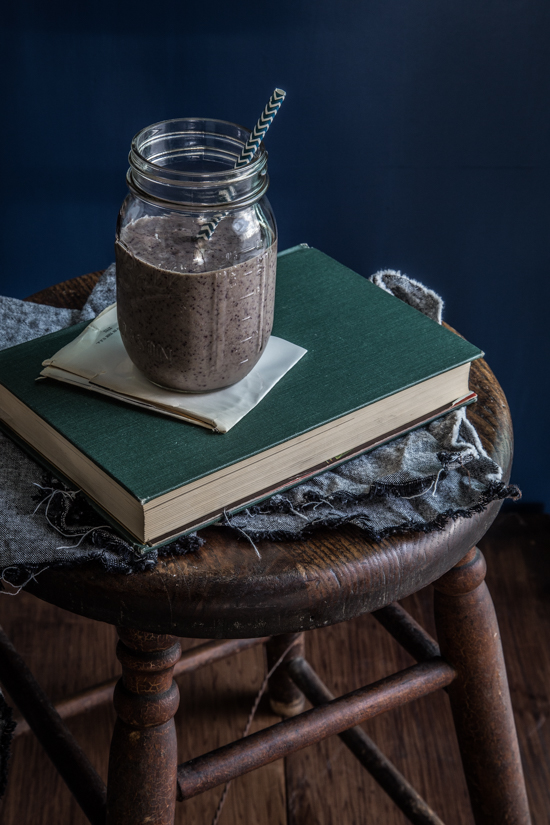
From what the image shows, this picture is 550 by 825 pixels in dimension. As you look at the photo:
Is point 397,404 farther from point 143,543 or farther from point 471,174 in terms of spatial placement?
point 471,174

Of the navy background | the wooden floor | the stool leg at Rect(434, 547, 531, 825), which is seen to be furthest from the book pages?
the wooden floor

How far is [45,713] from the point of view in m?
0.75

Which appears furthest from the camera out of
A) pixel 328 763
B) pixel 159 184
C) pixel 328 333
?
pixel 328 763

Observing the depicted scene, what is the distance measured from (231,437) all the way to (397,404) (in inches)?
4.9

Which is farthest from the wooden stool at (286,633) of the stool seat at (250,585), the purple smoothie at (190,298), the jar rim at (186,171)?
the jar rim at (186,171)

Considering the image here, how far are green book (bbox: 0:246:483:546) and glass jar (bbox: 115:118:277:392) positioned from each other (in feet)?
0.13

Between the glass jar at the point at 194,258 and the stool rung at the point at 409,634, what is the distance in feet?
1.25

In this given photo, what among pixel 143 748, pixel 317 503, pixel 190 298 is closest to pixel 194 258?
pixel 190 298

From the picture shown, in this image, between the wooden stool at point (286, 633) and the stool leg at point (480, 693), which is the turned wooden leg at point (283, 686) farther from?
the stool leg at point (480, 693)

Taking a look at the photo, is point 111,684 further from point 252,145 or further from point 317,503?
point 252,145

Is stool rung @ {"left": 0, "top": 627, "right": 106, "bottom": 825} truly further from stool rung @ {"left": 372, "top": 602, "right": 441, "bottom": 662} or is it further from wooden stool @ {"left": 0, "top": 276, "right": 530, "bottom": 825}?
stool rung @ {"left": 372, "top": 602, "right": 441, "bottom": 662}

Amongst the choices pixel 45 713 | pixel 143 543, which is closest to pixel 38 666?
pixel 45 713

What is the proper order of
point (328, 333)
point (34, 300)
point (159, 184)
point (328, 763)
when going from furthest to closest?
1. point (328, 763)
2. point (34, 300)
3. point (328, 333)
4. point (159, 184)

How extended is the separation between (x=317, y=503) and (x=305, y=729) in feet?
0.86
